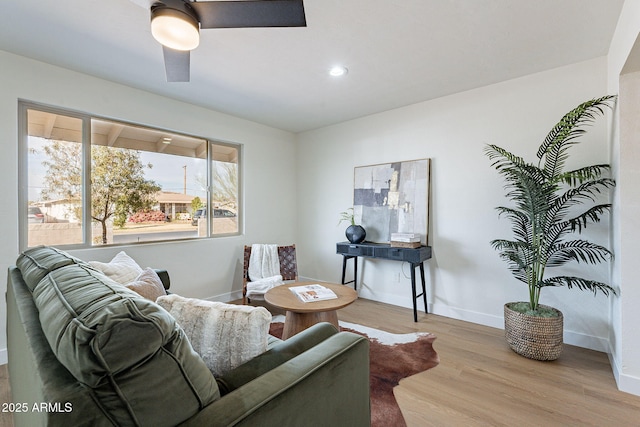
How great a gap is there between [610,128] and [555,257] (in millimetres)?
1135

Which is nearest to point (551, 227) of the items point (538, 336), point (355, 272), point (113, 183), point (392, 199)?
point (538, 336)

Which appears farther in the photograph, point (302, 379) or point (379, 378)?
point (379, 378)

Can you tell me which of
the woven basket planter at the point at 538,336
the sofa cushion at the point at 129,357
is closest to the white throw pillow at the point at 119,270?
the sofa cushion at the point at 129,357

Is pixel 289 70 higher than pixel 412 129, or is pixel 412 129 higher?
pixel 289 70

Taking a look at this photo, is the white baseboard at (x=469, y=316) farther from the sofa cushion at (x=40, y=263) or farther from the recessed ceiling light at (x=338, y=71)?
the sofa cushion at (x=40, y=263)

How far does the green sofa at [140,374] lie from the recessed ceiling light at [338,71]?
7.83 ft

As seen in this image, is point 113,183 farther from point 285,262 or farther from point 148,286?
point 285,262

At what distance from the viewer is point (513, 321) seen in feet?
8.13

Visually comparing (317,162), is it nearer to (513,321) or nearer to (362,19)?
(362,19)

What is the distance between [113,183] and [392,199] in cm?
313

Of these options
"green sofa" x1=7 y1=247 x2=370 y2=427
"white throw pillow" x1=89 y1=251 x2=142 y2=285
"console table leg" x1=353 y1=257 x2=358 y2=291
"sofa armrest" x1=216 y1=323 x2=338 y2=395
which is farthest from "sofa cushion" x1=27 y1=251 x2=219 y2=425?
"console table leg" x1=353 y1=257 x2=358 y2=291

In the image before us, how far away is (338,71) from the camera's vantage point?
8.95 ft

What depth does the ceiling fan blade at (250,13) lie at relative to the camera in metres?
1.42

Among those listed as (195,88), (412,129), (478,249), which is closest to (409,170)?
(412,129)
